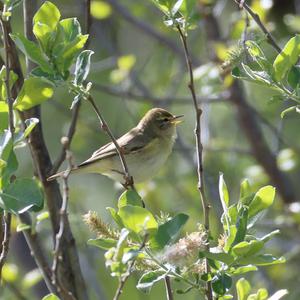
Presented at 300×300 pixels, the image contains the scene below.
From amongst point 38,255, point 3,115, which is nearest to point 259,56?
point 3,115

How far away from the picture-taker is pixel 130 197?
197 centimetres

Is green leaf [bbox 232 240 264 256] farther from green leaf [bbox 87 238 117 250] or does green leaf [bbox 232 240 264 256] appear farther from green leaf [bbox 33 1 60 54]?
green leaf [bbox 33 1 60 54]

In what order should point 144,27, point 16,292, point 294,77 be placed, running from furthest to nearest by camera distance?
point 144,27 → point 16,292 → point 294,77

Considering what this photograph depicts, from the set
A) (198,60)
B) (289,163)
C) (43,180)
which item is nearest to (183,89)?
(198,60)

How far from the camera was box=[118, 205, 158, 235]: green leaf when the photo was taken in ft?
5.64

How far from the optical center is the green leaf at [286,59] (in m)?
2.01

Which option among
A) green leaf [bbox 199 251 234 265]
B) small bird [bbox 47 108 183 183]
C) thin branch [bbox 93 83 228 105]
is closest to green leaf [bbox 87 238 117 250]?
green leaf [bbox 199 251 234 265]

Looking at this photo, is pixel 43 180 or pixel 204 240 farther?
pixel 43 180

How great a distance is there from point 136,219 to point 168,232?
14cm

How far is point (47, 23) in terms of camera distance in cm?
198

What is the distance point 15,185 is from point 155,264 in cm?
39

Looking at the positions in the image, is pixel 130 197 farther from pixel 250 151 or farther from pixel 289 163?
pixel 250 151

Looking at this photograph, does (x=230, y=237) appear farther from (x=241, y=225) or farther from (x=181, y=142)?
(x=181, y=142)

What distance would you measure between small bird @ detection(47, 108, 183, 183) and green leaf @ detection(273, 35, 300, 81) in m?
2.13
